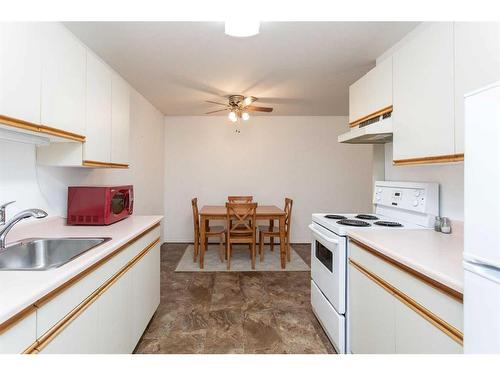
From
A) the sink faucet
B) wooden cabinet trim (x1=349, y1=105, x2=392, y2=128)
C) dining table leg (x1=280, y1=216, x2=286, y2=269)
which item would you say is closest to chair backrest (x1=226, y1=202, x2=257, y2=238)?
dining table leg (x1=280, y1=216, x2=286, y2=269)

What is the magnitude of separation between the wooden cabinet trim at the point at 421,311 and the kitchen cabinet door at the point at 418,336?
1cm

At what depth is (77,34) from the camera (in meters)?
Answer: 1.89

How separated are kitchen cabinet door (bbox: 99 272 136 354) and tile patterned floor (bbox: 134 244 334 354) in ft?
1.09

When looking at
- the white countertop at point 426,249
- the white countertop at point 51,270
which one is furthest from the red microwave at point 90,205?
the white countertop at point 426,249

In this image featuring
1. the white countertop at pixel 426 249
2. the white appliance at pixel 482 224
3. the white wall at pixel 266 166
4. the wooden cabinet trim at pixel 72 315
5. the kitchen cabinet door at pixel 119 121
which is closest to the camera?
the white appliance at pixel 482 224

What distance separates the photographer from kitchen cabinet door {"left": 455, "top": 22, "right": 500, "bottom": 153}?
3.49 feet

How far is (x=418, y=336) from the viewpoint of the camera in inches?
39.7

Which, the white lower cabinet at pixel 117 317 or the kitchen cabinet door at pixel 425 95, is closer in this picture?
the white lower cabinet at pixel 117 317

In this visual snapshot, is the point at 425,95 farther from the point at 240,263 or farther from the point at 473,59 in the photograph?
the point at 240,263

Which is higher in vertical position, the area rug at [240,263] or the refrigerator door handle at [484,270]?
the refrigerator door handle at [484,270]

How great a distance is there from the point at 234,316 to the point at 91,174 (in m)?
1.82

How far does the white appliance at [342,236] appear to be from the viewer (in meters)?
1.64

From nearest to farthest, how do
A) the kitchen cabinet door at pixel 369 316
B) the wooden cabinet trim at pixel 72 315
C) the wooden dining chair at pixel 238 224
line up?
the wooden cabinet trim at pixel 72 315 → the kitchen cabinet door at pixel 369 316 → the wooden dining chair at pixel 238 224

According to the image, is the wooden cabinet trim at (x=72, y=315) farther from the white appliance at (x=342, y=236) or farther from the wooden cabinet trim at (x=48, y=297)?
the white appliance at (x=342, y=236)
